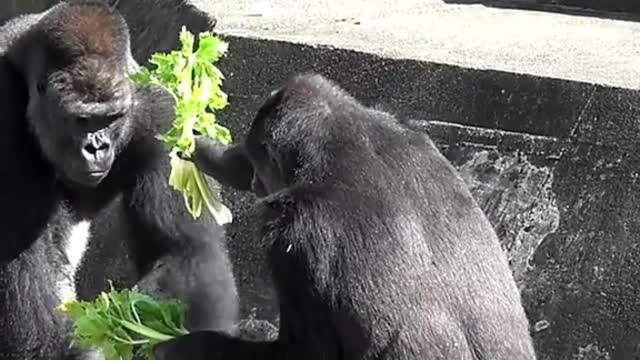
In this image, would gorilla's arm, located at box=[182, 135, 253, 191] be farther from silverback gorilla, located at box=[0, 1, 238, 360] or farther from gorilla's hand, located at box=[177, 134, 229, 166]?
silverback gorilla, located at box=[0, 1, 238, 360]

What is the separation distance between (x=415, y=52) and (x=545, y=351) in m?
1.15

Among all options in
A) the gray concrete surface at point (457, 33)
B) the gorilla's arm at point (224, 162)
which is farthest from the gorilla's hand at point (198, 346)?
the gray concrete surface at point (457, 33)

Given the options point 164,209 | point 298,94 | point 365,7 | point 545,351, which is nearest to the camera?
point 298,94

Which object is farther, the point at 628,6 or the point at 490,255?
the point at 628,6

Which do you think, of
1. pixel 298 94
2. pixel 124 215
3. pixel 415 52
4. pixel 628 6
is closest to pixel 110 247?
pixel 124 215

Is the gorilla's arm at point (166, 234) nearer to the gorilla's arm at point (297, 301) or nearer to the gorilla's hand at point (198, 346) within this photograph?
the gorilla's hand at point (198, 346)

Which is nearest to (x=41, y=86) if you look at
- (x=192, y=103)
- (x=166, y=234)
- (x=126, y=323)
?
(x=192, y=103)

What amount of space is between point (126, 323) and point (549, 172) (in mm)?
1649

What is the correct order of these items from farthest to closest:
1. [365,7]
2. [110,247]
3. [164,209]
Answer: [365,7] < [110,247] < [164,209]

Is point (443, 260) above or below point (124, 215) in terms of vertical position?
above

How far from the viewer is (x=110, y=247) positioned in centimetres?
576

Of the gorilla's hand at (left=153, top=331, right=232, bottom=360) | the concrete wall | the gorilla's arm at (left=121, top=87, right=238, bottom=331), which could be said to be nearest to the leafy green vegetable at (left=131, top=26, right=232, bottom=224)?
the gorilla's arm at (left=121, top=87, right=238, bottom=331)

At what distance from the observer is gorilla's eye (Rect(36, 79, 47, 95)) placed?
4.43 m

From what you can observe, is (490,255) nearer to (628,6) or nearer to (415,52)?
(415,52)
